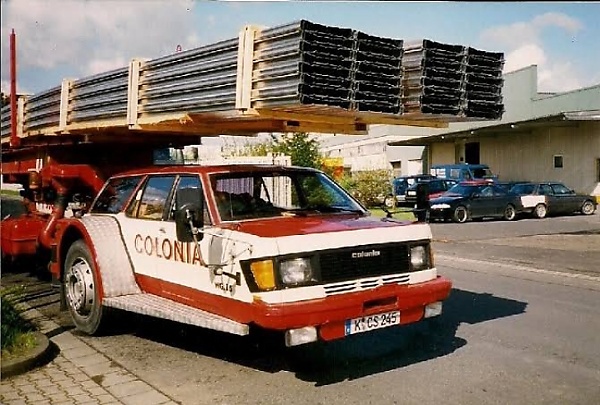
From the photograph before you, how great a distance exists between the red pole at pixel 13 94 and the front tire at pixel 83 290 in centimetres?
234

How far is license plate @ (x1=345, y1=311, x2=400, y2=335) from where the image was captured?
506 cm

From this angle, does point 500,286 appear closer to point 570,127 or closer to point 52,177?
point 52,177

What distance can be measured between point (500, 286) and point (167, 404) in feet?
20.4

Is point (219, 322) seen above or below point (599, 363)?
above

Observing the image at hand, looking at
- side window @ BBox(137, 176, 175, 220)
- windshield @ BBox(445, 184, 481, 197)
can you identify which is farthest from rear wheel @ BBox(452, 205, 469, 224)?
side window @ BBox(137, 176, 175, 220)

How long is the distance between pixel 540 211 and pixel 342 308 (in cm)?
2090

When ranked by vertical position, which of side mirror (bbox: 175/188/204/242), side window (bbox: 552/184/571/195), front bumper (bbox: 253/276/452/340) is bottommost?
front bumper (bbox: 253/276/452/340)

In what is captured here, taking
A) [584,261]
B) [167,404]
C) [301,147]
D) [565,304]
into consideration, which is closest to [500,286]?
[565,304]

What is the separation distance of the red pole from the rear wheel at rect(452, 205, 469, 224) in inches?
605

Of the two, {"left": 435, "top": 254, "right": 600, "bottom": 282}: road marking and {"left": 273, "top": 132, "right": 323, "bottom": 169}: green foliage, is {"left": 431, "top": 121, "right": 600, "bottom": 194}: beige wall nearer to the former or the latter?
{"left": 273, "top": 132, "right": 323, "bottom": 169}: green foliage

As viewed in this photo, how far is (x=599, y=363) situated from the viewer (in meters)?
5.52

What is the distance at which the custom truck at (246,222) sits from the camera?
498 cm

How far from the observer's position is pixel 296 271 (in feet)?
16.3

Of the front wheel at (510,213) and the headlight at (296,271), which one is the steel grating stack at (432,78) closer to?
the headlight at (296,271)
